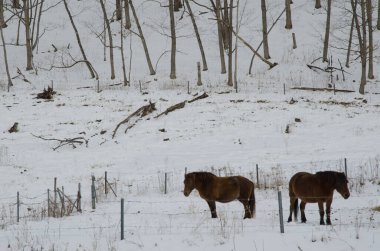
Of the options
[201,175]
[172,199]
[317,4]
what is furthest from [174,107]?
[317,4]

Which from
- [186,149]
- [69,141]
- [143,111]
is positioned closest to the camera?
[186,149]

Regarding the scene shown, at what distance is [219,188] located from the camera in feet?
34.9

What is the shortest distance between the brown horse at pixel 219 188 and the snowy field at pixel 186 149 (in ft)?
1.57

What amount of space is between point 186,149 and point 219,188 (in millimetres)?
10457

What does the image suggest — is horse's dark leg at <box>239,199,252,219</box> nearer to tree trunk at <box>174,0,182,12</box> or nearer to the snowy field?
the snowy field

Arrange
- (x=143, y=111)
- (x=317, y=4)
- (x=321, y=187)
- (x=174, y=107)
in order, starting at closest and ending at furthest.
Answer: (x=321, y=187) < (x=143, y=111) < (x=174, y=107) < (x=317, y=4)

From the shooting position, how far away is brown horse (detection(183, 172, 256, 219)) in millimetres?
10648

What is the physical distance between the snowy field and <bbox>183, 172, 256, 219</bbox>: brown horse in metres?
0.48

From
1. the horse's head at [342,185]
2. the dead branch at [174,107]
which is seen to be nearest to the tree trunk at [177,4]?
the dead branch at [174,107]

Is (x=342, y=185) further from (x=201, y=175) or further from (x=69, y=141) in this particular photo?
(x=69, y=141)

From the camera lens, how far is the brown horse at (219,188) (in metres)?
10.6

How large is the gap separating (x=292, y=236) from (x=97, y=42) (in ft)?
137

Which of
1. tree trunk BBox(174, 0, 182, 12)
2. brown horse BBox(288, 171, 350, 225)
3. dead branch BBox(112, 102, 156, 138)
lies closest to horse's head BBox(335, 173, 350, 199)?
brown horse BBox(288, 171, 350, 225)

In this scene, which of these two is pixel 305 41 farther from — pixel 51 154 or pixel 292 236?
pixel 292 236
